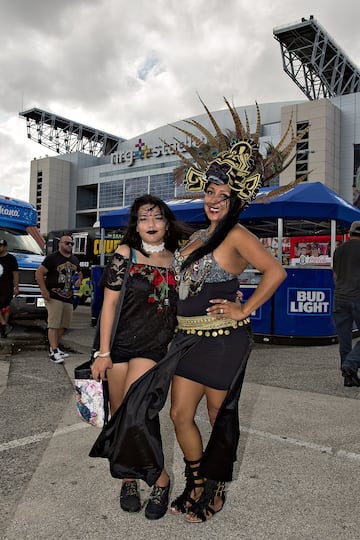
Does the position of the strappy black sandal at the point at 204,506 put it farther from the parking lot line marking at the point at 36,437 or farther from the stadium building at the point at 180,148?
the stadium building at the point at 180,148

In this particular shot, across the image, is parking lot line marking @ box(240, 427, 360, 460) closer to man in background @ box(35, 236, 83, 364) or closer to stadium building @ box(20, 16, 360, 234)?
man in background @ box(35, 236, 83, 364)

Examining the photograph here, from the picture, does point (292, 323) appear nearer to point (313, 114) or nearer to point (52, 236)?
point (52, 236)

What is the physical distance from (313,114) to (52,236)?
30.6m

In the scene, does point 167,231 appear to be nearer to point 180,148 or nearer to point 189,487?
point 189,487

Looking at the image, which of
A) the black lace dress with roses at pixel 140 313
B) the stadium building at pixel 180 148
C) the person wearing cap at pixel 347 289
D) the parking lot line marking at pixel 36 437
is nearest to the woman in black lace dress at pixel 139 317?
the black lace dress with roses at pixel 140 313

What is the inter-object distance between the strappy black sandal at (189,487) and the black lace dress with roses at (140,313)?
0.63 m

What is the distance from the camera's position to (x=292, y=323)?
Answer: 8.96 metres

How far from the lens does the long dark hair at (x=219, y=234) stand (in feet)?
8.26

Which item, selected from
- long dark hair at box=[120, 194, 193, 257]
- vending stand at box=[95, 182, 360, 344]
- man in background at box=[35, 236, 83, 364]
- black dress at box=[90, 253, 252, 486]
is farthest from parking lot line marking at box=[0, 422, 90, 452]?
vending stand at box=[95, 182, 360, 344]

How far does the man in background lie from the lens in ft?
23.0

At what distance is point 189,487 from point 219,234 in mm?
1452

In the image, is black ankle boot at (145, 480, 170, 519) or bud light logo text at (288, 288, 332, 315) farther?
bud light logo text at (288, 288, 332, 315)

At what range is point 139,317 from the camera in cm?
270

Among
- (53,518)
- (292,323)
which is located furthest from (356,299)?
(53,518)
